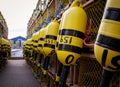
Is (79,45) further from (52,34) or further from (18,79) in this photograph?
(18,79)

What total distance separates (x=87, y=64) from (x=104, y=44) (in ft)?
4.85

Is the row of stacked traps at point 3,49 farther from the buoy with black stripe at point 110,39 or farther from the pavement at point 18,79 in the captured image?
the buoy with black stripe at point 110,39

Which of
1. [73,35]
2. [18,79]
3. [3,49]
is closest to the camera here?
[73,35]

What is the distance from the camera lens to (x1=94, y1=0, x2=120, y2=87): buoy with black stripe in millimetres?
1210

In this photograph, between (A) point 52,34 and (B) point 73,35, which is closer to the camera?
(B) point 73,35

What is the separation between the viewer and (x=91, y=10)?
2.49 metres

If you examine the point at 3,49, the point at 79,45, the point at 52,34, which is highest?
the point at 52,34

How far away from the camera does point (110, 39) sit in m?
1.23

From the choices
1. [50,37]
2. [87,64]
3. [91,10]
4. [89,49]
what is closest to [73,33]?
[89,49]

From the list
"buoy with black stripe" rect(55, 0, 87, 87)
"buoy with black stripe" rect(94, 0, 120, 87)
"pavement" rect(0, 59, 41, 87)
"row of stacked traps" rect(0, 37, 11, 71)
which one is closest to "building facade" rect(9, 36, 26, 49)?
"row of stacked traps" rect(0, 37, 11, 71)

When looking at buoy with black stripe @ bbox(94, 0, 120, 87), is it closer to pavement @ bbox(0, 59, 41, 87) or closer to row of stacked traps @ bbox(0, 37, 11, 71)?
pavement @ bbox(0, 59, 41, 87)

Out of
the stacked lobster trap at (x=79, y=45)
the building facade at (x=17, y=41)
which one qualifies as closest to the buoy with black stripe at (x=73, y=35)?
the stacked lobster trap at (x=79, y=45)

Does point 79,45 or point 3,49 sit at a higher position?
point 79,45

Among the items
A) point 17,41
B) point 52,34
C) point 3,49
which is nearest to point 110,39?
point 52,34
